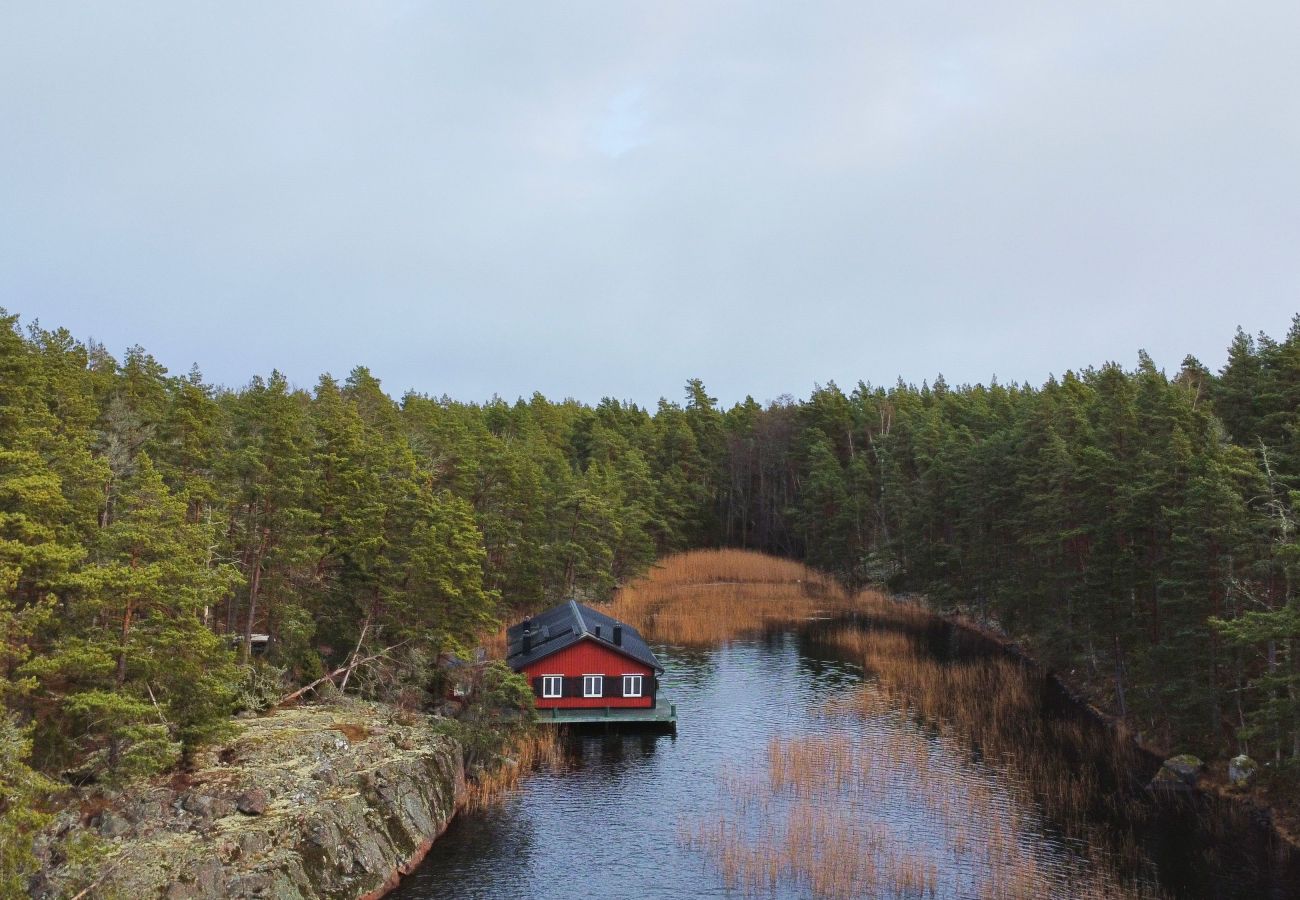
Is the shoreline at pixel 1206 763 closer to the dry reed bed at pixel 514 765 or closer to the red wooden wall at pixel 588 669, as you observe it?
the red wooden wall at pixel 588 669

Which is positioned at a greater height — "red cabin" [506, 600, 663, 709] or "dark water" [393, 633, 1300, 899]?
"red cabin" [506, 600, 663, 709]

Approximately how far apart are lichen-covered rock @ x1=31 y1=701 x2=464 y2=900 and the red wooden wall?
11115 millimetres

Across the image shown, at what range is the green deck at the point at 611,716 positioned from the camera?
155 feet

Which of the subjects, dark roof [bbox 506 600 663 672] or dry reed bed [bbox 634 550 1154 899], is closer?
dry reed bed [bbox 634 550 1154 899]

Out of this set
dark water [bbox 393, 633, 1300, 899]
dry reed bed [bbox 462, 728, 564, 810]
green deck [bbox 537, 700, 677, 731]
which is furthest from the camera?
green deck [bbox 537, 700, 677, 731]

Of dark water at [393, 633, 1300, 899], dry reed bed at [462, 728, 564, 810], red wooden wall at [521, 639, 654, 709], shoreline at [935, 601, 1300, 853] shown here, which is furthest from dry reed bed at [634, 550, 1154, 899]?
dry reed bed at [462, 728, 564, 810]

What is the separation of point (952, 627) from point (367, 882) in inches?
2465

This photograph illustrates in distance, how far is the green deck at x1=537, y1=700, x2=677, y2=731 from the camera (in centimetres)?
4725

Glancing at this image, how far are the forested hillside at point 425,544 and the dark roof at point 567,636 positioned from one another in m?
5.54

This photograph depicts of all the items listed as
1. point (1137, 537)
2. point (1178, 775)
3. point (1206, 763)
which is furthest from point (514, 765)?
point (1137, 537)

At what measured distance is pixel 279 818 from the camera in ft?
90.1

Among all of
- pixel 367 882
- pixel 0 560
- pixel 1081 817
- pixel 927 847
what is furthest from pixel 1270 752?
pixel 0 560

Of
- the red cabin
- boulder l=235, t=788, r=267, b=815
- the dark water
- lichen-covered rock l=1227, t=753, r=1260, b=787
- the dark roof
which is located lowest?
the dark water

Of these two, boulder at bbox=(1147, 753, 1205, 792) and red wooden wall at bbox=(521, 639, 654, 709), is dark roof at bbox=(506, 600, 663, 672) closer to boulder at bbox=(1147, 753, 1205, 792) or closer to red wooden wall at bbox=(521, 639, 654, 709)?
Result: red wooden wall at bbox=(521, 639, 654, 709)
